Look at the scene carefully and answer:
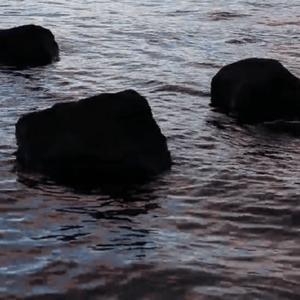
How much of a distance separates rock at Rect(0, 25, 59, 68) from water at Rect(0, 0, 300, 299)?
54 cm

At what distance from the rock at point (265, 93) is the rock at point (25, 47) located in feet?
14.0

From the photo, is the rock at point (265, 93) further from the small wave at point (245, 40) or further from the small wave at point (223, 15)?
the small wave at point (223, 15)

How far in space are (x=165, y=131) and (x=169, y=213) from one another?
259 centimetres

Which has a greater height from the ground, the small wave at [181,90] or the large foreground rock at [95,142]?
the large foreground rock at [95,142]

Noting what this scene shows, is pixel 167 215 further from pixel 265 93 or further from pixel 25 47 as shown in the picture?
pixel 25 47

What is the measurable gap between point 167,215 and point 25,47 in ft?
23.3

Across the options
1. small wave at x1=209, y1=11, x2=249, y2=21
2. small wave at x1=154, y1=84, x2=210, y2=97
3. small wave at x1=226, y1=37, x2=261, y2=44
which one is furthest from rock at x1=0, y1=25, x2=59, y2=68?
small wave at x1=209, y1=11, x2=249, y2=21

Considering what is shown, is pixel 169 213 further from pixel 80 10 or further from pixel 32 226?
pixel 80 10

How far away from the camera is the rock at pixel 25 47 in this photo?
1291 cm

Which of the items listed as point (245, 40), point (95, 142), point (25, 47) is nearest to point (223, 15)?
point (245, 40)

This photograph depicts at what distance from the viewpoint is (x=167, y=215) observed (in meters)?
6.62

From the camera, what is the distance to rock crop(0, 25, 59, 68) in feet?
42.4

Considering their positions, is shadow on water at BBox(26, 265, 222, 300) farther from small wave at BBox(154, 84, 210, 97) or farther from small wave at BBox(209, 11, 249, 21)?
small wave at BBox(209, 11, 249, 21)

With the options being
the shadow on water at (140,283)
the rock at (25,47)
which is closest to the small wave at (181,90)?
the rock at (25,47)
